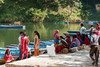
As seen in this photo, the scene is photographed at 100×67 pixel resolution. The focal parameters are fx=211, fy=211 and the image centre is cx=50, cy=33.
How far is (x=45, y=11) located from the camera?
49906 millimetres

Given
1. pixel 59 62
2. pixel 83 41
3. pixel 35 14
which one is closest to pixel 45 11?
pixel 35 14

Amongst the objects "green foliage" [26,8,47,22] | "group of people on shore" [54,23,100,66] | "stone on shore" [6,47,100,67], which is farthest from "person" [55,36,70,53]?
"green foliage" [26,8,47,22]

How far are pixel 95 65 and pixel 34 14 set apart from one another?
128 feet

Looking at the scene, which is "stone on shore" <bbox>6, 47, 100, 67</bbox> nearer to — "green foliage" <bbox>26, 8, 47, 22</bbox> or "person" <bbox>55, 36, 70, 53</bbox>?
"person" <bbox>55, 36, 70, 53</bbox>

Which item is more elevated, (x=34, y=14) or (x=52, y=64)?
(x=34, y=14)

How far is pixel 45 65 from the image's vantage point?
25.1ft

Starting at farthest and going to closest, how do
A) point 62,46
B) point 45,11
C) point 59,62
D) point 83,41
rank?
point 45,11 → point 83,41 → point 62,46 → point 59,62

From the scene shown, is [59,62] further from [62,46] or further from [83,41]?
[83,41]

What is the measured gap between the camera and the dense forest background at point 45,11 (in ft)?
151

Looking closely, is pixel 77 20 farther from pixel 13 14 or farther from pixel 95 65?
pixel 95 65

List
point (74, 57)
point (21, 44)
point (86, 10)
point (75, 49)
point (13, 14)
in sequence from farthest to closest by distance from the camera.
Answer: point (86, 10), point (13, 14), point (75, 49), point (21, 44), point (74, 57)

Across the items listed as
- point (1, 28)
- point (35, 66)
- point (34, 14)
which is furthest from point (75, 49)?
point (34, 14)

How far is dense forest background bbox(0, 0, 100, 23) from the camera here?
45875mm

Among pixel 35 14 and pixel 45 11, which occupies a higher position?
pixel 45 11
